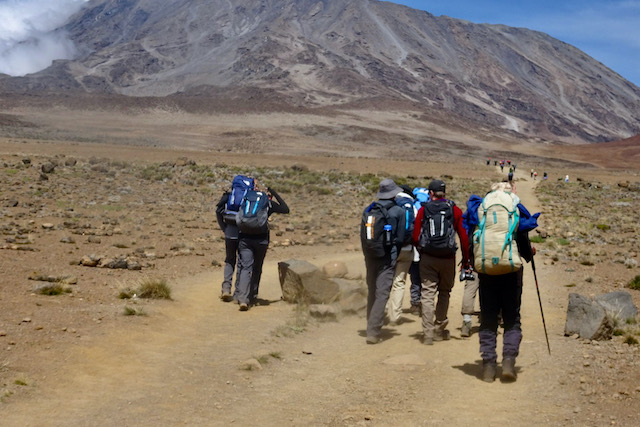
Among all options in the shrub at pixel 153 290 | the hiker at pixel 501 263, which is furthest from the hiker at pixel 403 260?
the shrub at pixel 153 290

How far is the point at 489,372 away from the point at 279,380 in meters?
1.87

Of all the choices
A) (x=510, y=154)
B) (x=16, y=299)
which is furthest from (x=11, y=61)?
(x=16, y=299)

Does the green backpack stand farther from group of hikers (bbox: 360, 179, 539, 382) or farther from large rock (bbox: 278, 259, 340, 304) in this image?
large rock (bbox: 278, 259, 340, 304)

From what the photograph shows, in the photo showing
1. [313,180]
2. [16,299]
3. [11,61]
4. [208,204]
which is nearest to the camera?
[16,299]

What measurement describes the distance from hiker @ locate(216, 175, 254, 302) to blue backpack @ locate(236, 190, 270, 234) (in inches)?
10.9

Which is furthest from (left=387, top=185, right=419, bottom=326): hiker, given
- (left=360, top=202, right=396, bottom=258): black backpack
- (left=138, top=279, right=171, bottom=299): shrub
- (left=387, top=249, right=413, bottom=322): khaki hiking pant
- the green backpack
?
(left=138, top=279, right=171, bottom=299): shrub

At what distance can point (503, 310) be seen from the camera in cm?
660

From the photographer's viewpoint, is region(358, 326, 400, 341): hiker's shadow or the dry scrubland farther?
region(358, 326, 400, 341): hiker's shadow

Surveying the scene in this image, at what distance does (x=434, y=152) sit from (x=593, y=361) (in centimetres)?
→ 8137

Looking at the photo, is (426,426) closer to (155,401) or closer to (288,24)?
(155,401)

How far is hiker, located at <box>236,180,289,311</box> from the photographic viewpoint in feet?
31.4

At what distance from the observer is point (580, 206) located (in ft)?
96.5

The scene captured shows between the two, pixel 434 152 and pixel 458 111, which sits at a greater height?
pixel 458 111

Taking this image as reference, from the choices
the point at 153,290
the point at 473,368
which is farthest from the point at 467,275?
the point at 153,290
